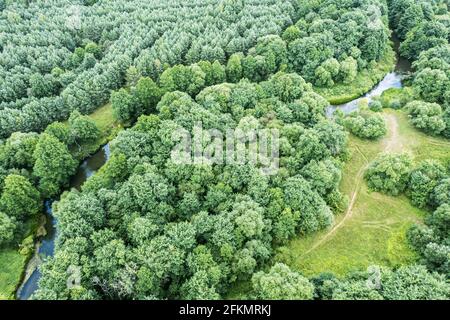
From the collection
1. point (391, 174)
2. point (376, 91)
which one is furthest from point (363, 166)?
point (376, 91)

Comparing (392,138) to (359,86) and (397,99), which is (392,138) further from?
(359,86)

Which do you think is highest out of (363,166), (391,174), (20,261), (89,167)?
(391,174)

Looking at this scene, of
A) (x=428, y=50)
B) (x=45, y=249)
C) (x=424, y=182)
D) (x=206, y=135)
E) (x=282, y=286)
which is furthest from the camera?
(x=428, y=50)

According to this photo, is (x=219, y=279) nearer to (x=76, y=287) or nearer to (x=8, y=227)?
(x=76, y=287)

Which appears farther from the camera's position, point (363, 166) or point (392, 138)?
point (392, 138)
